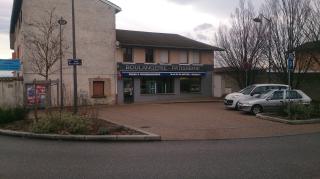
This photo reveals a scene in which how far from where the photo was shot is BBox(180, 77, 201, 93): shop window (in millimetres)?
39375

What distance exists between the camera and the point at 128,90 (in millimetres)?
35750

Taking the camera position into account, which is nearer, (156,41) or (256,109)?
(256,109)

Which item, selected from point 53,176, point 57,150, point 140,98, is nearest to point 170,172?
point 53,176

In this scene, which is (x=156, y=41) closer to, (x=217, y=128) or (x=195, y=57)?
(x=195, y=57)

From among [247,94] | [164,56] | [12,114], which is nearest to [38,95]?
[12,114]

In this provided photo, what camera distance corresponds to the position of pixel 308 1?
27.4 meters

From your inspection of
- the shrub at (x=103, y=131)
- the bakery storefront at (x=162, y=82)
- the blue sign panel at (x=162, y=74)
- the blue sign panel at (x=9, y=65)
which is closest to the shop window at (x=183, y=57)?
the bakery storefront at (x=162, y=82)

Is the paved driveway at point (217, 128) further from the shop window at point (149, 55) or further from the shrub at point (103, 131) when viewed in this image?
the shop window at point (149, 55)

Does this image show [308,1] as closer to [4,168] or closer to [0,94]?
[0,94]

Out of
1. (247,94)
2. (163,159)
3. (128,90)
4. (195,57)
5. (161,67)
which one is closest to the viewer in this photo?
(163,159)

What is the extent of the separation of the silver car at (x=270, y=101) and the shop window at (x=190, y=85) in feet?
51.1

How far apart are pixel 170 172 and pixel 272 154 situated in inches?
141

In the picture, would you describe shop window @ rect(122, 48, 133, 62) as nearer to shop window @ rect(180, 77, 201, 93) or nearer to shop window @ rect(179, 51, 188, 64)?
shop window @ rect(179, 51, 188, 64)

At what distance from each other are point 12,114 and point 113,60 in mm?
16549
